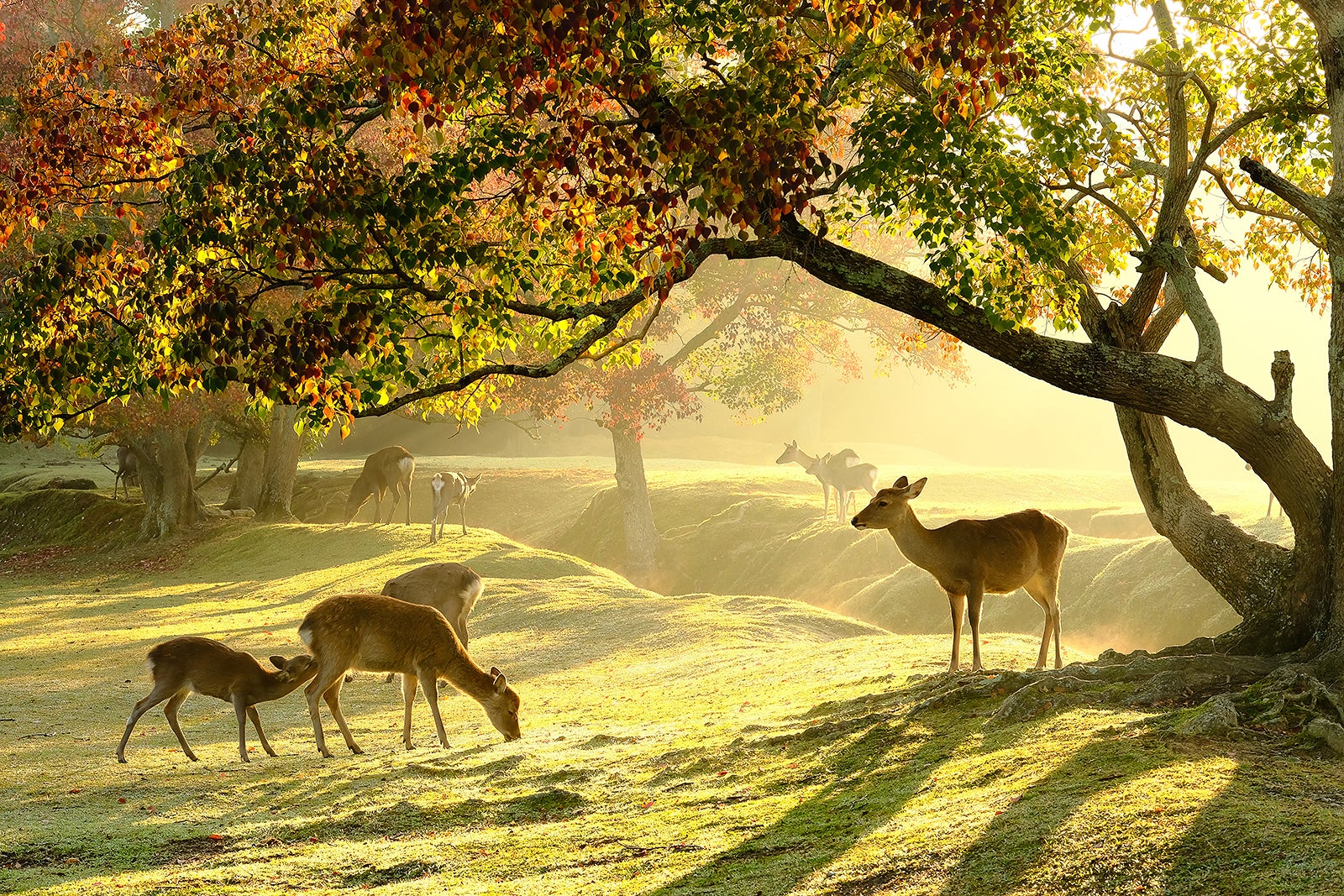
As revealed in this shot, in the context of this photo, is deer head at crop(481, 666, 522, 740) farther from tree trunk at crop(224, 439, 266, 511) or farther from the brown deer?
tree trunk at crop(224, 439, 266, 511)

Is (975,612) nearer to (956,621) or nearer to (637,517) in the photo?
(956,621)

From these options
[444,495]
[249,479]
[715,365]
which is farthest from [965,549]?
[249,479]

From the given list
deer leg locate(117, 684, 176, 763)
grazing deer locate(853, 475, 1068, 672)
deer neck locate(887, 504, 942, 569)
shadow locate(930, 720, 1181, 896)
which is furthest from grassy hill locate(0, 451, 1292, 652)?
deer leg locate(117, 684, 176, 763)

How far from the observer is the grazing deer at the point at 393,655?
35.8 feet

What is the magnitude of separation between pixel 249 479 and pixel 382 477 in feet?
15.5

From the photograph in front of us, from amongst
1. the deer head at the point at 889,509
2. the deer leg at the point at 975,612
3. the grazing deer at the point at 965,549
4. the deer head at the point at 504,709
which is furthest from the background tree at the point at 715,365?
the deer head at the point at 504,709

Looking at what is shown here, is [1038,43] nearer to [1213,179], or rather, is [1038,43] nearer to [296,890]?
[1213,179]

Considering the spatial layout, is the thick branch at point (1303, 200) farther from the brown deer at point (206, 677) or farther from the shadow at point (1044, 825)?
the brown deer at point (206, 677)

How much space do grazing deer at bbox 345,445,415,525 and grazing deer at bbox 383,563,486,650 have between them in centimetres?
1752

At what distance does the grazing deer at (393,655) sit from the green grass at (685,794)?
0.35 m

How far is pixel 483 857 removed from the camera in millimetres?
7359

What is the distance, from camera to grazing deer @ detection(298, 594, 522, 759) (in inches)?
429

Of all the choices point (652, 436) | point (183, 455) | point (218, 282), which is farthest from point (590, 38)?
point (652, 436)

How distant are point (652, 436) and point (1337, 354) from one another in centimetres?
5354
